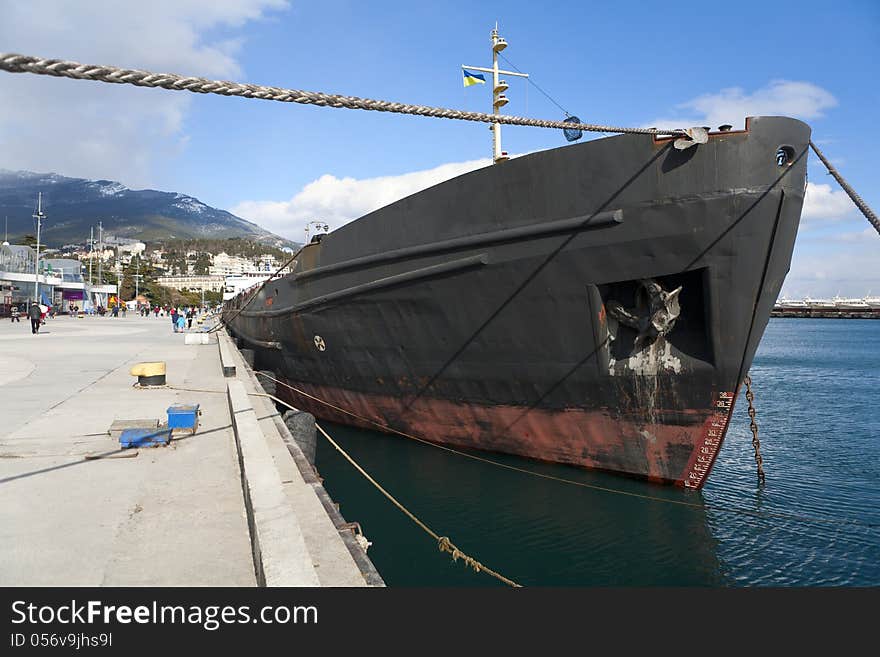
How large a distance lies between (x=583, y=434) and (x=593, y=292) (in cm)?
179

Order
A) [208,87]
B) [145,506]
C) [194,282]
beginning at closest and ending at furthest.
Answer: [208,87], [145,506], [194,282]

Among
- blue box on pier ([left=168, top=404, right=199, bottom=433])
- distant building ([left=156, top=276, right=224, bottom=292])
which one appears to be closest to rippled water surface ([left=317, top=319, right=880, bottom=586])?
blue box on pier ([left=168, top=404, right=199, bottom=433])

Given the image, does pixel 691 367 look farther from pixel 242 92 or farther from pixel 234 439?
pixel 242 92

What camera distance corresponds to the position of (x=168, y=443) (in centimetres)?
547

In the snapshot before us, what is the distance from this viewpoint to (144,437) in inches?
210

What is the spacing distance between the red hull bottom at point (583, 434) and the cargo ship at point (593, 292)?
0.06ft

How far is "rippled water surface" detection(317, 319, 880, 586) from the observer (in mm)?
4992

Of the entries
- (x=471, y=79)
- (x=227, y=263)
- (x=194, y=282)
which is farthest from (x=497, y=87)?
(x=227, y=263)

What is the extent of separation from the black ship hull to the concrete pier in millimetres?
2528

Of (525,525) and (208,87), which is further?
(525,525)

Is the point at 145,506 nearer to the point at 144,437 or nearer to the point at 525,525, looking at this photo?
the point at 144,437

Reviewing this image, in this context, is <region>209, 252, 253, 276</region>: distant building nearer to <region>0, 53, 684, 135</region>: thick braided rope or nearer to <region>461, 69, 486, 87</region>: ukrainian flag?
<region>461, 69, 486, 87</region>: ukrainian flag

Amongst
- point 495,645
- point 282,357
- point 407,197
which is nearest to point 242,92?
point 495,645

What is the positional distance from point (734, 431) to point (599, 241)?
7.48m
